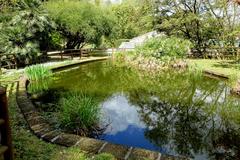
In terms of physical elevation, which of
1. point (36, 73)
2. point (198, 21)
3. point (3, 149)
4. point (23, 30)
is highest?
point (198, 21)

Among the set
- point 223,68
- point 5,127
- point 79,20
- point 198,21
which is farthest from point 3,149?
point 198,21

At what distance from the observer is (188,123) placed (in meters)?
6.86

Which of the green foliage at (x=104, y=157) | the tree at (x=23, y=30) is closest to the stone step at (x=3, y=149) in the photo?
the green foliage at (x=104, y=157)

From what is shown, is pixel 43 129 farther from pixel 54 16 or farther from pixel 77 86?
pixel 54 16

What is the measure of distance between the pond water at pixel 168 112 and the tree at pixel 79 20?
8820mm

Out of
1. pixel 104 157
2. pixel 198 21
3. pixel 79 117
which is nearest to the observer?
pixel 104 157

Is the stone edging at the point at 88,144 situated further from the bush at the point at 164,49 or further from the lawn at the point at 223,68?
the bush at the point at 164,49

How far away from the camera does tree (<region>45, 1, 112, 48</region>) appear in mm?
21328

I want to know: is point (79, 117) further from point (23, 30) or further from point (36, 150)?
point (23, 30)

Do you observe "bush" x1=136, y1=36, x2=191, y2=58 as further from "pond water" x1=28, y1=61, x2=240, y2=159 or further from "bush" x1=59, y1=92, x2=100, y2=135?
"bush" x1=59, y1=92, x2=100, y2=135

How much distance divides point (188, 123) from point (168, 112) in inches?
38.4

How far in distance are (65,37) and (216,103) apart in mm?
17320

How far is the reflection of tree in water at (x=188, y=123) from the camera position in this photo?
5484 millimetres

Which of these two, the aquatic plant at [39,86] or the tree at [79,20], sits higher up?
the tree at [79,20]
